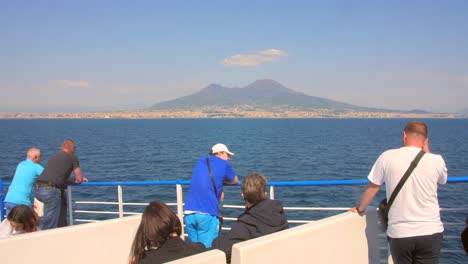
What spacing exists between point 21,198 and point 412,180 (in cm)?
487

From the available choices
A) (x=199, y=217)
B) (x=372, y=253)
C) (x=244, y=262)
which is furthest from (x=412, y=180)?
(x=199, y=217)

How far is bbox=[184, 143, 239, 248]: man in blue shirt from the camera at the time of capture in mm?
4285

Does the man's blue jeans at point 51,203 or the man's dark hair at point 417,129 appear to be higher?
the man's dark hair at point 417,129

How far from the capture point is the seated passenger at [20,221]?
387cm

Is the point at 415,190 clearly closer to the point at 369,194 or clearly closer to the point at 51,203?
the point at 369,194

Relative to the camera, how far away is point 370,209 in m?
3.60

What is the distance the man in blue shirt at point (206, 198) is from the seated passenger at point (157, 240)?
1573 mm

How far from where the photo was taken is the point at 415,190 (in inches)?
126

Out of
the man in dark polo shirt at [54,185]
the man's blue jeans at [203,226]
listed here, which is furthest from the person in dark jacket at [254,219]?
the man in dark polo shirt at [54,185]

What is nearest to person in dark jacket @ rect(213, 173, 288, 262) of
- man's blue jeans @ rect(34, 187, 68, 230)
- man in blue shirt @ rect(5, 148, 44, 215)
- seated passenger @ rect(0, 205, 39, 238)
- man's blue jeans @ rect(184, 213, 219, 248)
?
man's blue jeans @ rect(184, 213, 219, 248)

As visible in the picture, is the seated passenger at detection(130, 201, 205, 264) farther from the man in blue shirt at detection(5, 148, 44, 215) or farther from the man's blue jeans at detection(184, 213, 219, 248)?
the man in blue shirt at detection(5, 148, 44, 215)

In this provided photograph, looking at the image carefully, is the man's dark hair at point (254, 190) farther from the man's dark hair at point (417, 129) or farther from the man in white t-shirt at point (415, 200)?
the man's dark hair at point (417, 129)

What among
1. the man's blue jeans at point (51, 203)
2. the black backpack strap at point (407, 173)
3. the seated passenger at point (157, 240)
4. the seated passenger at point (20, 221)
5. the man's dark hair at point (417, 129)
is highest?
the man's dark hair at point (417, 129)

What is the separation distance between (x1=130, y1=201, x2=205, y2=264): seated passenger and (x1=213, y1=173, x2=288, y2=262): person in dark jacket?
56cm
